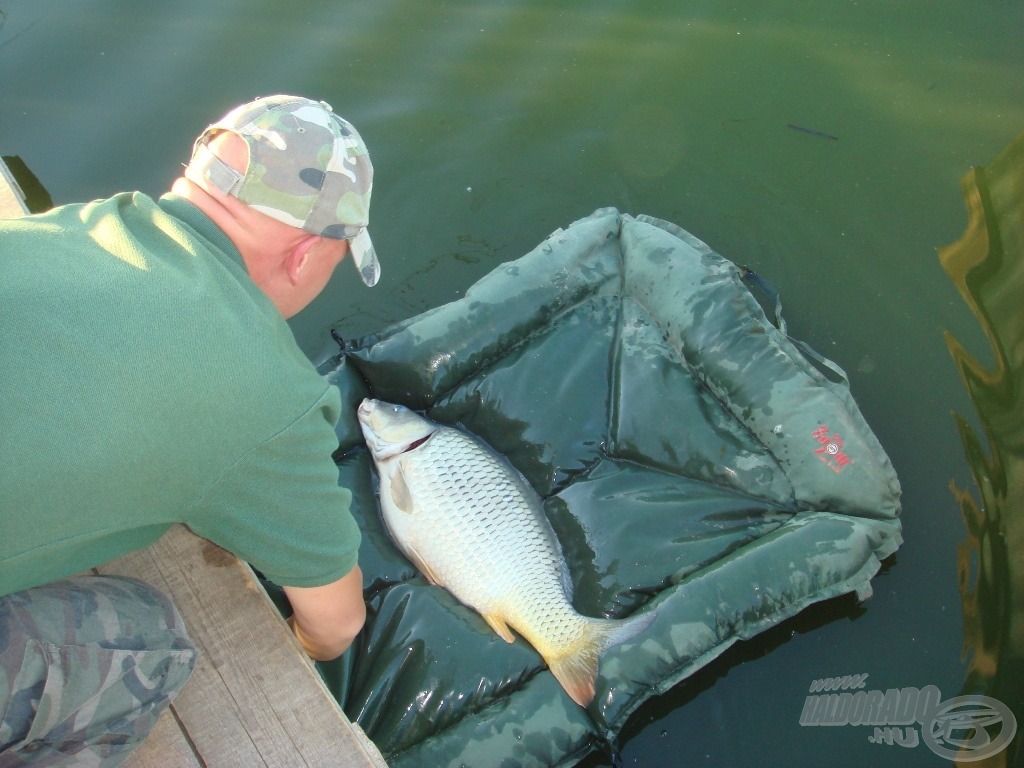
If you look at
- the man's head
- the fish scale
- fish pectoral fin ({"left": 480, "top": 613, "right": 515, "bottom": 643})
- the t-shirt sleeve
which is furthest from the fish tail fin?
the man's head

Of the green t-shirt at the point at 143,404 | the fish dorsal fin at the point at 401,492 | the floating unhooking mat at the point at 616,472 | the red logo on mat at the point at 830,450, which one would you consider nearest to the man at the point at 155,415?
the green t-shirt at the point at 143,404

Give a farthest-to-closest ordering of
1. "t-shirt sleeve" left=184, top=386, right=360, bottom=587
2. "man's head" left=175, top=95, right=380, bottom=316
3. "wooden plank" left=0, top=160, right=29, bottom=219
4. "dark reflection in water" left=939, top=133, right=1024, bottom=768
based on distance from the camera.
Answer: "wooden plank" left=0, top=160, right=29, bottom=219
"dark reflection in water" left=939, top=133, right=1024, bottom=768
"man's head" left=175, top=95, right=380, bottom=316
"t-shirt sleeve" left=184, top=386, right=360, bottom=587

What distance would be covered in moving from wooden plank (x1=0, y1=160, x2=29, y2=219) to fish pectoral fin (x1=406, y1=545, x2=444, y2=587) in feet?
6.86

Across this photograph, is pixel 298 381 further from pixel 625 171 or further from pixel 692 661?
pixel 625 171

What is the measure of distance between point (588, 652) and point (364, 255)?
134 cm

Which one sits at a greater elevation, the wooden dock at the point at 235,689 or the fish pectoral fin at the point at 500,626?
the wooden dock at the point at 235,689

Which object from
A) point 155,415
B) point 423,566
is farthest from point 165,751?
point 155,415

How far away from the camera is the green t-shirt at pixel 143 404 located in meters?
1.40

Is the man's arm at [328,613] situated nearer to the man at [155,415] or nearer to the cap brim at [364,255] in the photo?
the man at [155,415]

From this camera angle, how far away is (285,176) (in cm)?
191

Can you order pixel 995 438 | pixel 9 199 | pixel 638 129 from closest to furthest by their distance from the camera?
pixel 995 438 < pixel 9 199 < pixel 638 129

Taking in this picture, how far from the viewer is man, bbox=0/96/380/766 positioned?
1.42 meters

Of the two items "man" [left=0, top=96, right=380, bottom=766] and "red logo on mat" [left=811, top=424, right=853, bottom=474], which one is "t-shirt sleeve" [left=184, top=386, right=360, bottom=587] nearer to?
"man" [left=0, top=96, right=380, bottom=766]

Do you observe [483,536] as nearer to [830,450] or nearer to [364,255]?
[364,255]
